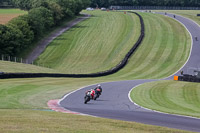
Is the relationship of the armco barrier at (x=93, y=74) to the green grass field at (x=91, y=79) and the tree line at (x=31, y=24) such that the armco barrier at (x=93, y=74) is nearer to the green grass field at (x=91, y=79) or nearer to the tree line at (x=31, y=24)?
the green grass field at (x=91, y=79)

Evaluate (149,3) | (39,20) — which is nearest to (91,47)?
(39,20)

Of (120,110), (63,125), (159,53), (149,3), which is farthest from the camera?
(149,3)

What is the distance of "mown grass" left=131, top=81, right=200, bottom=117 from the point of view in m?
27.4

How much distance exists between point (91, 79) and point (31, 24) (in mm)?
44120

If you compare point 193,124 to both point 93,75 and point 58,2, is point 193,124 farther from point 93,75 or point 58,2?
point 58,2

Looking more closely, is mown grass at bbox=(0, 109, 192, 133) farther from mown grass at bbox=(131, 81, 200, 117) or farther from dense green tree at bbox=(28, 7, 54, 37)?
dense green tree at bbox=(28, 7, 54, 37)

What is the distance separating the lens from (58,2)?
4656 inches

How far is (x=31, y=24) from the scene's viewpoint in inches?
3469

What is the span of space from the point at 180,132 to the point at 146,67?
48148 millimetres

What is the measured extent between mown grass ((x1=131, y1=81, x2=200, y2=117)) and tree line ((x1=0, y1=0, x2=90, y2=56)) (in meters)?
41.7

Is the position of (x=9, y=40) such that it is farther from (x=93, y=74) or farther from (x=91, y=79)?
(x=91, y=79)

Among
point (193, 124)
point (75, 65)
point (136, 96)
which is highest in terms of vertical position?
point (193, 124)

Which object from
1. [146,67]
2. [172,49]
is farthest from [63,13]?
[146,67]

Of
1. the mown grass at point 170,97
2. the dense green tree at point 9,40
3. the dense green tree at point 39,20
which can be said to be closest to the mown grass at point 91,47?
the dense green tree at point 39,20
